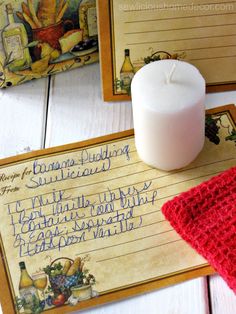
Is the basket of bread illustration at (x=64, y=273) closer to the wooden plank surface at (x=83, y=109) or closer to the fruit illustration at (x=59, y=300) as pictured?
the fruit illustration at (x=59, y=300)

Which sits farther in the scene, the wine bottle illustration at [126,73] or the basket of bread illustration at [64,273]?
the wine bottle illustration at [126,73]

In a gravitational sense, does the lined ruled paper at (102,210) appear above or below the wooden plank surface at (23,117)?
below

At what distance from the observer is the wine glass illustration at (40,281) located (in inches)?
18.3

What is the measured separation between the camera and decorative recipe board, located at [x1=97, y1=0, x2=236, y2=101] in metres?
0.56

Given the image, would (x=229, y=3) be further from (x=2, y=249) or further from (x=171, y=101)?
(x=2, y=249)

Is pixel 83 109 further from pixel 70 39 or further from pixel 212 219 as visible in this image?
pixel 212 219

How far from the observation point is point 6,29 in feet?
1.89

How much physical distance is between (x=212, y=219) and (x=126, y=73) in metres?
0.20

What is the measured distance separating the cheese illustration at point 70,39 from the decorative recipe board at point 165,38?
44 millimetres

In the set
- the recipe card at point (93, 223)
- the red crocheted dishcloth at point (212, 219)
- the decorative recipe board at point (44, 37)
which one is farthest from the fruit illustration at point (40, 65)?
the red crocheted dishcloth at point (212, 219)

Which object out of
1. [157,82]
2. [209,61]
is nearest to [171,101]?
[157,82]

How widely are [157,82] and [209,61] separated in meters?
0.12

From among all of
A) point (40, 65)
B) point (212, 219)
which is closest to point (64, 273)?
point (212, 219)

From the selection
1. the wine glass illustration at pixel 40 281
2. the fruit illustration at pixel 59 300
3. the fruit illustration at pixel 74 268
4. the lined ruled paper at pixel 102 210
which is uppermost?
the lined ruled paper at pixel 102 210
